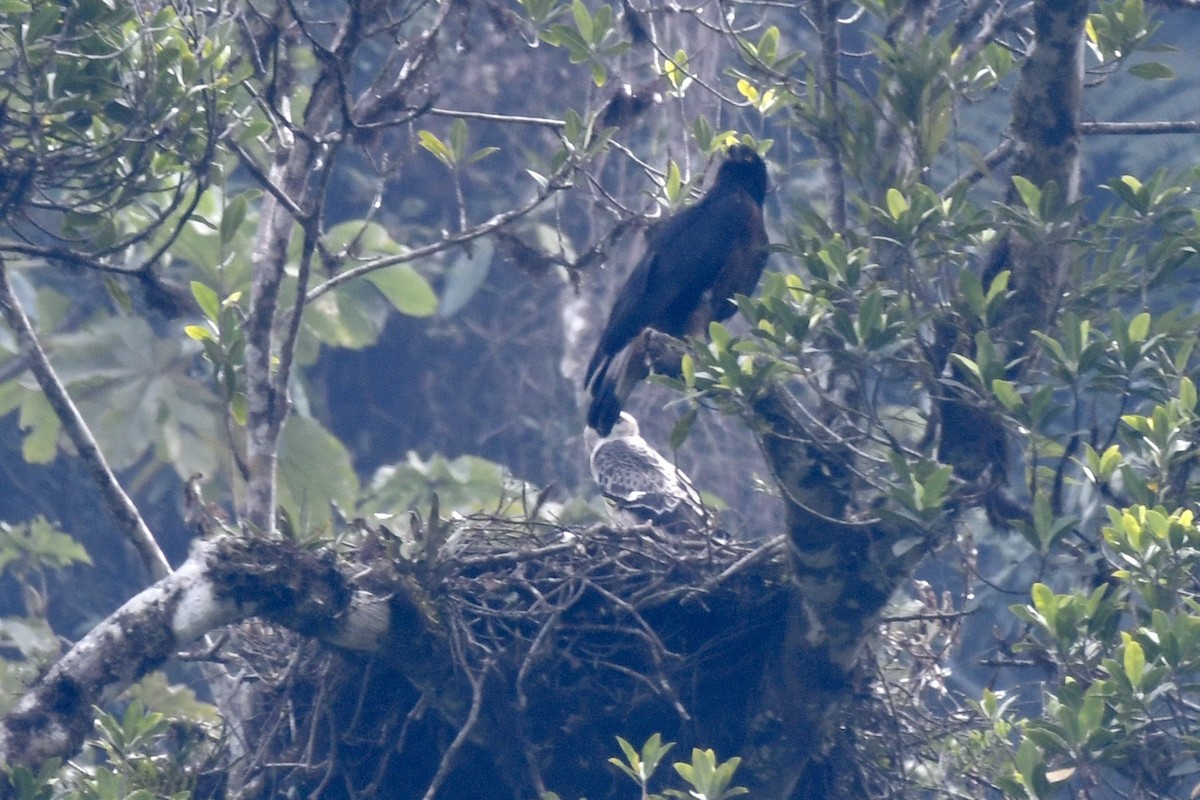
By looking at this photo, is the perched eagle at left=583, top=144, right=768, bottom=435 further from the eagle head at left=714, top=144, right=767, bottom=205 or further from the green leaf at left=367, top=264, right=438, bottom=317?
the green leaf at left=367, top=264, right=438, bottom=317

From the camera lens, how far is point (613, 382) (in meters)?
5.48

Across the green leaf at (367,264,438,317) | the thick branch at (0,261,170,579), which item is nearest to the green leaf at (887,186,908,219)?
the thick branch at (0,261,170,579)

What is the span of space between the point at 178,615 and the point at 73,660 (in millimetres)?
276

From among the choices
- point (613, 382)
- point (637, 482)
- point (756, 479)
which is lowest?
point (637, 482)

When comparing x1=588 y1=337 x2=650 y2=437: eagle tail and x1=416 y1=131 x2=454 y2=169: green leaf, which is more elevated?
x1=416 y1=131 x2=454 y2=169: green leaf

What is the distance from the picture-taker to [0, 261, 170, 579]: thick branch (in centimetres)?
409

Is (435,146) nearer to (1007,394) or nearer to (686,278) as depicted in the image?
(686,278)

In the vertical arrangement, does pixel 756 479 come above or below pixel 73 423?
below

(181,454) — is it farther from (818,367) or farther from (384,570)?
(818,367)

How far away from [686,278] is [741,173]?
58 cm

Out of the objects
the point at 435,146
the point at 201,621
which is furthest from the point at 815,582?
the point at 435,146

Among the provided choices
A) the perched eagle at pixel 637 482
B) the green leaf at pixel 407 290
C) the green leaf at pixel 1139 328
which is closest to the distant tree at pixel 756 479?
the green leaf at pixel 1139 328

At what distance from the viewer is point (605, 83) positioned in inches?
182

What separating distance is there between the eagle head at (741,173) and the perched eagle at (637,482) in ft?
4.00
